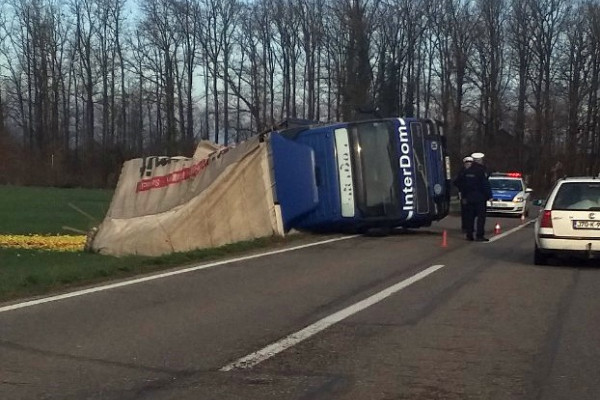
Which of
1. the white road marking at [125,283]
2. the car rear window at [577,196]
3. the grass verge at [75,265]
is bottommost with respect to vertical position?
the white road marking at [125,283]

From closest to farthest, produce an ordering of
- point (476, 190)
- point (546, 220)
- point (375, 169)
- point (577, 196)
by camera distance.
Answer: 1. point (546, 220)
2. point (577, 196)
3. point (476, 190)
4. point (375, 169)

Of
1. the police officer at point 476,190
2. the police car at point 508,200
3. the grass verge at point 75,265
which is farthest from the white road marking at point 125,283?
the police car at point 508,200

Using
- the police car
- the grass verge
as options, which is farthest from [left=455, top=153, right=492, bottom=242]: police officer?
the police car

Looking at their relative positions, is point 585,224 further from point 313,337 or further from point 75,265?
point 75,265

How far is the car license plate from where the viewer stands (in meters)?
15.4

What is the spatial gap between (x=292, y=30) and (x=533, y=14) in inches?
730

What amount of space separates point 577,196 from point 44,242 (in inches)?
484

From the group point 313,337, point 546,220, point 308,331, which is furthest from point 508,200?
point 313,337

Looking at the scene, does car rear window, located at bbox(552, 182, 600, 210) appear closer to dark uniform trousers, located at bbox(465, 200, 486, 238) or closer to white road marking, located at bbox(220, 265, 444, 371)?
white road marking, located at bbox(220, 265, 444, 371)

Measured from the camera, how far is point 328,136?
72.4 feet

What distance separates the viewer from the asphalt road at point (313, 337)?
7.00 meters

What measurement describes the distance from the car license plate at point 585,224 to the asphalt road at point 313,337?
1.02 m

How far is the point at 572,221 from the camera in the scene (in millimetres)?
15539

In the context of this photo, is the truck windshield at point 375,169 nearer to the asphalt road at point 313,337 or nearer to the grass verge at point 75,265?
the grass verge at point 75,265
